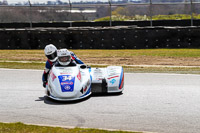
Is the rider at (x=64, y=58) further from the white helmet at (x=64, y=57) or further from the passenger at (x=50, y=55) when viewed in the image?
the passenger at (x=50, y=55)

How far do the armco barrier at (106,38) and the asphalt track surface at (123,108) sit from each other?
9.10 meters

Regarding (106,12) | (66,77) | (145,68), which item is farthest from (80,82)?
(106,12)

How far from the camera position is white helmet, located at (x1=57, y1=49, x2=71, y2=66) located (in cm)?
947

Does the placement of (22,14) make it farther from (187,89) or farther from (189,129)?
(189,129)

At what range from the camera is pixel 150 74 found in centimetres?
1328

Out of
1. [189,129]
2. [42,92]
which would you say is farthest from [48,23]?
[189,129]

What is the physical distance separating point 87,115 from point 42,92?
116 inches

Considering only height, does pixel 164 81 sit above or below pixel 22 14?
below

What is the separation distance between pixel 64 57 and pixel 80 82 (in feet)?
2.83

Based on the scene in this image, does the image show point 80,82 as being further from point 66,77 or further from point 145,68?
point 145,68

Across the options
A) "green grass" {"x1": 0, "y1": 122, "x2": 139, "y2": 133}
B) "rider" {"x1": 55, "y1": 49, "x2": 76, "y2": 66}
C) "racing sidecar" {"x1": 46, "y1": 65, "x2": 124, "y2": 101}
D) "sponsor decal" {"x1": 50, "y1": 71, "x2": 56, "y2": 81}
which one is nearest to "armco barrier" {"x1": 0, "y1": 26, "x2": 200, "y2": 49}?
"racing sidecar" {"x1": 46, "y1": 65, "x2": 124, "y2": 101}

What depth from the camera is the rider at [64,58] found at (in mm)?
9469

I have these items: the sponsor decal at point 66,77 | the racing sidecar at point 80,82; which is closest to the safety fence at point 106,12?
the racing sidecar at point 80,82

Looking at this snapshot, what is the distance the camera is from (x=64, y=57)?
9.55 metres
